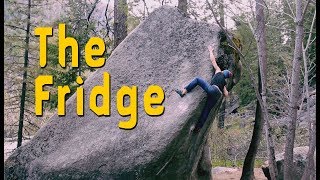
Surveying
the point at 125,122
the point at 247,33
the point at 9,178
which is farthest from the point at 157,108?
the point at 247,33

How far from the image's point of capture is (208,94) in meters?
6.43

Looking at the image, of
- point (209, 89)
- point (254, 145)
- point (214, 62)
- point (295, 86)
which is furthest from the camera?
point (254, 145)

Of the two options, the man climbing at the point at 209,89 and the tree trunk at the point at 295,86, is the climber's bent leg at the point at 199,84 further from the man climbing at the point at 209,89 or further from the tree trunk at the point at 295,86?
the tree trunk at the point at 295,86

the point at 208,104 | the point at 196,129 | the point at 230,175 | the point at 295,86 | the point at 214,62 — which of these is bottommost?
the point at 230,175

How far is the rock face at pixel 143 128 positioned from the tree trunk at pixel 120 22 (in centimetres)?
300

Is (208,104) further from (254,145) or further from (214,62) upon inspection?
(254,145)

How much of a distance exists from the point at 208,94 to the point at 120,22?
5.05 meters

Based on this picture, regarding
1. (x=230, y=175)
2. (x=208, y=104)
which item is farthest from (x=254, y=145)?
(x=208, y=104)

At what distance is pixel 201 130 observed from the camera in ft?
21.5

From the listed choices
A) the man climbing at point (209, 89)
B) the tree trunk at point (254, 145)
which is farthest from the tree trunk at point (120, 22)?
the man climbing at point (209, 89)

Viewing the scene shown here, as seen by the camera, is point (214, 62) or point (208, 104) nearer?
point (208, 104)

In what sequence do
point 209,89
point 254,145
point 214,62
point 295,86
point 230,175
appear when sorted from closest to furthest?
point 295,86 → point 209,89 → point 214,62 → point 254,145 → point 230,175

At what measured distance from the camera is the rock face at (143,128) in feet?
20.4

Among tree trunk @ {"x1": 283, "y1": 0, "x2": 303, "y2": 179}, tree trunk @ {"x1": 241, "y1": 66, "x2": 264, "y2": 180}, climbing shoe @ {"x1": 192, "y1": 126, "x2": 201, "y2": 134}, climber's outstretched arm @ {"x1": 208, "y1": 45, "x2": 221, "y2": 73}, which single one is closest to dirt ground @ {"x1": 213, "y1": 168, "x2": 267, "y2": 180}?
tree trunk @ {"x1": 241, "y1": 66, "x2": 264, "y2": 180}
